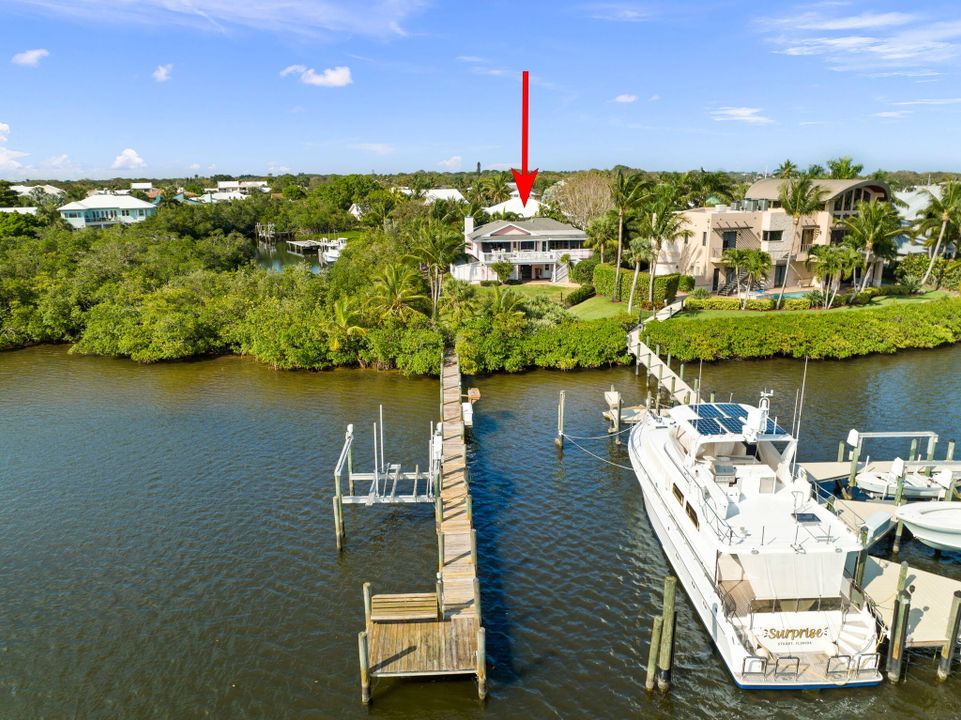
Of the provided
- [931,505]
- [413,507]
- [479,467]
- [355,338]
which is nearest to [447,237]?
[355,338]

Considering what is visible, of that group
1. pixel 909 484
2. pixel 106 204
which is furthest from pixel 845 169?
pixel 106 204

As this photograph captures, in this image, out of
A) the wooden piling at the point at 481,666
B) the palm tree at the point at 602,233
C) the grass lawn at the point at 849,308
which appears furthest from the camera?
the palm tree at the point at 602,233

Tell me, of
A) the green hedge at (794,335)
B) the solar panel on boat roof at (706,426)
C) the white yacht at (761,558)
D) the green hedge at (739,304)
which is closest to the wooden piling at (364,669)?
the white yacht at (761,558)

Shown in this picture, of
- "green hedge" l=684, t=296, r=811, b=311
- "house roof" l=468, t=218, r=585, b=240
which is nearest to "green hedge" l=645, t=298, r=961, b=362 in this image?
"green hedge" l=684, t=296, r=811, b=311

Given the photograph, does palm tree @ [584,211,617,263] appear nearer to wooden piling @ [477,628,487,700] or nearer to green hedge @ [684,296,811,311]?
green hedge @ [684,296,811,311]

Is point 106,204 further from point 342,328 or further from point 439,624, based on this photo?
point 439,624

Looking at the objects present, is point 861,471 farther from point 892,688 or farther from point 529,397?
point 529,397

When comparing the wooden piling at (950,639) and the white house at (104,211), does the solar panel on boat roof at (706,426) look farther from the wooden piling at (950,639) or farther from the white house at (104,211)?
the white house at (104,211)
